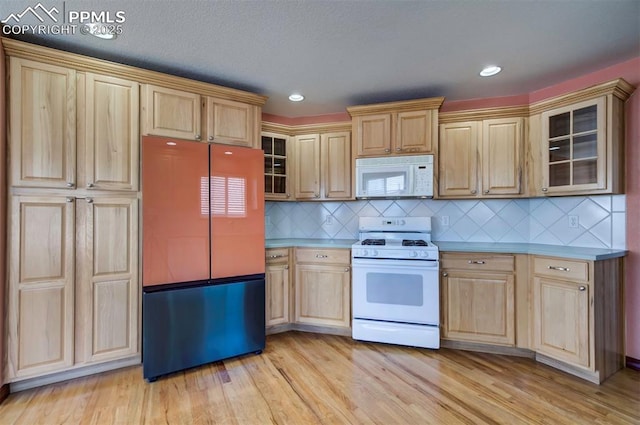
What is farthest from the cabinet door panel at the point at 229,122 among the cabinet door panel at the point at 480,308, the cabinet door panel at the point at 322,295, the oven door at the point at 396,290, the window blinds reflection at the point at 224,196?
the cabinet door panel at the point at 480,308

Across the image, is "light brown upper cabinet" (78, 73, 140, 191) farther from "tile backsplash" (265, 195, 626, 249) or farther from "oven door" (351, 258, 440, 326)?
"oven door" (351, 258, 440, 326)

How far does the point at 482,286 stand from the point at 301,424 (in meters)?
1.80

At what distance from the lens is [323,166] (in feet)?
10.9

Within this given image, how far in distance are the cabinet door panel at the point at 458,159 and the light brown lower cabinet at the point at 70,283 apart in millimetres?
2726

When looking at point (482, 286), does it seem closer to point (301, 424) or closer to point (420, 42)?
point (301, 424)

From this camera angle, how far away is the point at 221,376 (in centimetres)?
220

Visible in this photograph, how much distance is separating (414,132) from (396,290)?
59.2 inches

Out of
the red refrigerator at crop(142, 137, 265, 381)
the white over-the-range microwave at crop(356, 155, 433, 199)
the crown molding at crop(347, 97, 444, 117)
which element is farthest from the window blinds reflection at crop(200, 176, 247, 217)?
the crown molding at crop(347, 97, 444, 117)

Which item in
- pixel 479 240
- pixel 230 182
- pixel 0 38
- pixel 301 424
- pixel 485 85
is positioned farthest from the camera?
pixel 479 240

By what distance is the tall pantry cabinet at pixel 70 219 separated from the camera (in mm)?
1926

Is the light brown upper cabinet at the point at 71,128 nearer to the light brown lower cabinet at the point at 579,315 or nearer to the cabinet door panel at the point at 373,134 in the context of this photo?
the cabinet door panel at the point at 373,134

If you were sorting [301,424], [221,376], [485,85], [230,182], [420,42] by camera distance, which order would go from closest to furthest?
[301,424] → [420,42] → [221,376] → [230,182] → [485,85]

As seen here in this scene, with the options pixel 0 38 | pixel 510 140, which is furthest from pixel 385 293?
pixel 0 38

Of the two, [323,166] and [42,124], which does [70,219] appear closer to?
[42,124]
